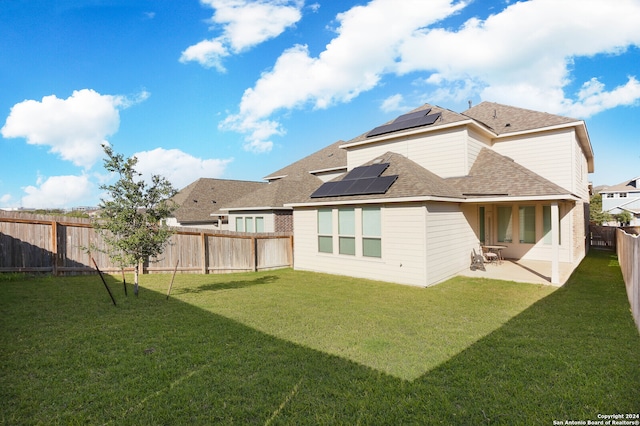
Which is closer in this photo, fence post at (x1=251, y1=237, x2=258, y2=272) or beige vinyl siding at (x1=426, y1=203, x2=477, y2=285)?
beige vinyl siding at (x1=426, y1=203, x2=477, y2=285)

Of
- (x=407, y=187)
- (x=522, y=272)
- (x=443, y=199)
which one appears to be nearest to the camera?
(x=443, y=199)

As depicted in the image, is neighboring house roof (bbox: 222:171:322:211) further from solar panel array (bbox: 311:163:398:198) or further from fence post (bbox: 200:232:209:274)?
fence post (bbox: 200:232:209:274)

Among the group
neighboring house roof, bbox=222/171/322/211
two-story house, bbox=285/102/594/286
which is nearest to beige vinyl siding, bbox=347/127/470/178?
two-story house, bbox=285/102/594/286

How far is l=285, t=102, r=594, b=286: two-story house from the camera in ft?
33.9

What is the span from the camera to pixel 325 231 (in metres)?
12.8

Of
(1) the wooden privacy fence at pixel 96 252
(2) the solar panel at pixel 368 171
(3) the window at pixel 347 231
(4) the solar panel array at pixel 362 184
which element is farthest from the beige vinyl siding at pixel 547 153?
(1) the wooden privacy fence at pixel 96 252

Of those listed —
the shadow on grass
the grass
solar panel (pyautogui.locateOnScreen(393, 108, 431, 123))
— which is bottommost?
the shadow on grass

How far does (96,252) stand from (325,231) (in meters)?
8.37

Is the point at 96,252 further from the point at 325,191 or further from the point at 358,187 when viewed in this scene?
the point at 358,187

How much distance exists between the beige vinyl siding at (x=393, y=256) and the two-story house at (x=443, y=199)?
0.03m

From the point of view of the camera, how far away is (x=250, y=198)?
19.2m

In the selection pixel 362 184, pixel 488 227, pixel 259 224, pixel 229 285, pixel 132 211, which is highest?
pixel 362 184

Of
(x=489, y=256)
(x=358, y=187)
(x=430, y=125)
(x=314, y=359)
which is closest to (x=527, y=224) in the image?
(x=489, y=256)

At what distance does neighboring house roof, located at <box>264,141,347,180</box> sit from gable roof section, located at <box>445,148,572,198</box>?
898 cm
